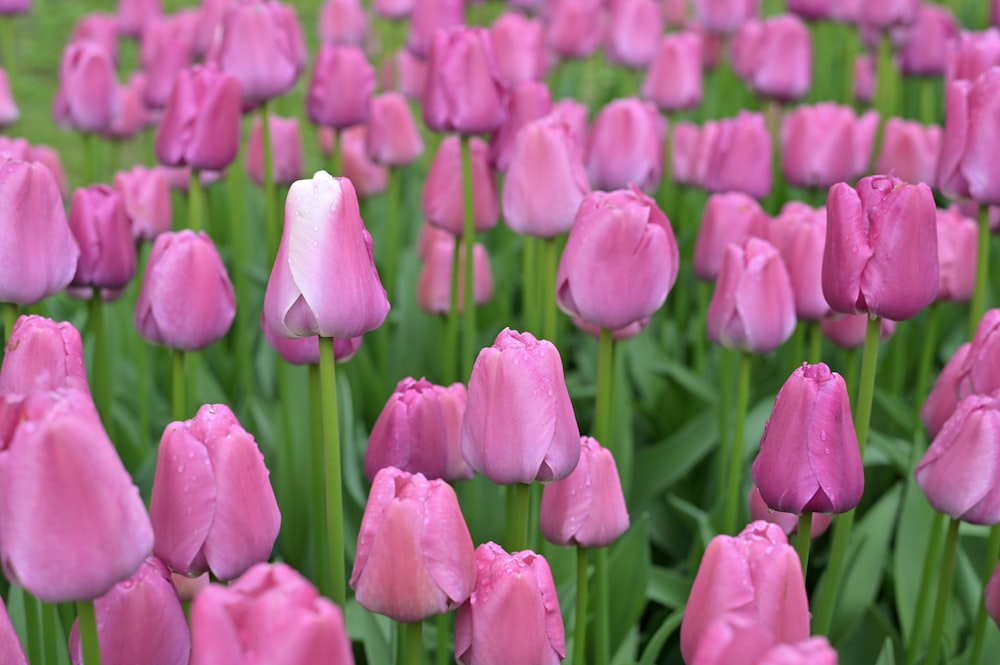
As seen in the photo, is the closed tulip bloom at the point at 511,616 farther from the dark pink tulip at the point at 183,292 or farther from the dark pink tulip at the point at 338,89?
the dark pink tulip at the point at 338,89

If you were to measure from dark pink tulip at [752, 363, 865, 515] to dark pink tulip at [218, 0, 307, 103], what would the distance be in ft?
4.55

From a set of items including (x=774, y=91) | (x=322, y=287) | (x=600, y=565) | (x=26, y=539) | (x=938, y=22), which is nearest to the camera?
(x=26, y=539)

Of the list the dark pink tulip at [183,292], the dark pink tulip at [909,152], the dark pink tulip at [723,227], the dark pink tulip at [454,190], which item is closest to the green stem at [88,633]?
the dark pink tulip at [183,292]

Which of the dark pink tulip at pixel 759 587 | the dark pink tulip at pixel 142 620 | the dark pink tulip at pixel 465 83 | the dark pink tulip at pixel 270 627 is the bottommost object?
the dark pink tulip at pixel 142 620

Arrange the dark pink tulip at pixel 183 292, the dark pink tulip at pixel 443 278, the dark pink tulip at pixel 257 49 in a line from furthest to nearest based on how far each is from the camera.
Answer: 1. the dark pink tulip at pixel 443 278
2. the dark pink tulip at pixel 257 49
3. the dark pink tulip at pixel 183 292

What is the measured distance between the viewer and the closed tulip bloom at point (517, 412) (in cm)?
130

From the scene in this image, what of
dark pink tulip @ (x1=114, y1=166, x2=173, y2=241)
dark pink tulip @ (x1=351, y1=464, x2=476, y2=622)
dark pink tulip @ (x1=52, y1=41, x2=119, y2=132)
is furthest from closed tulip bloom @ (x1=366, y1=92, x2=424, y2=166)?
dark pink tulip @ (x1=351, y1=464, x2=476, y2=622)

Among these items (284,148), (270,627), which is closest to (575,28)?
(284,148)

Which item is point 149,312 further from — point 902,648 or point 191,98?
point 902,648

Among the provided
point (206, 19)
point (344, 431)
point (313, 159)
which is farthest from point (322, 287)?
point (313, 159)

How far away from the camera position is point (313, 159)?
19.1 ft

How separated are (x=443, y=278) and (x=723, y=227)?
554 mm

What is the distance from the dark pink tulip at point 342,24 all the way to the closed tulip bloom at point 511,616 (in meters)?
2.86

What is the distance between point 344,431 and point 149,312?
0.47 meters
